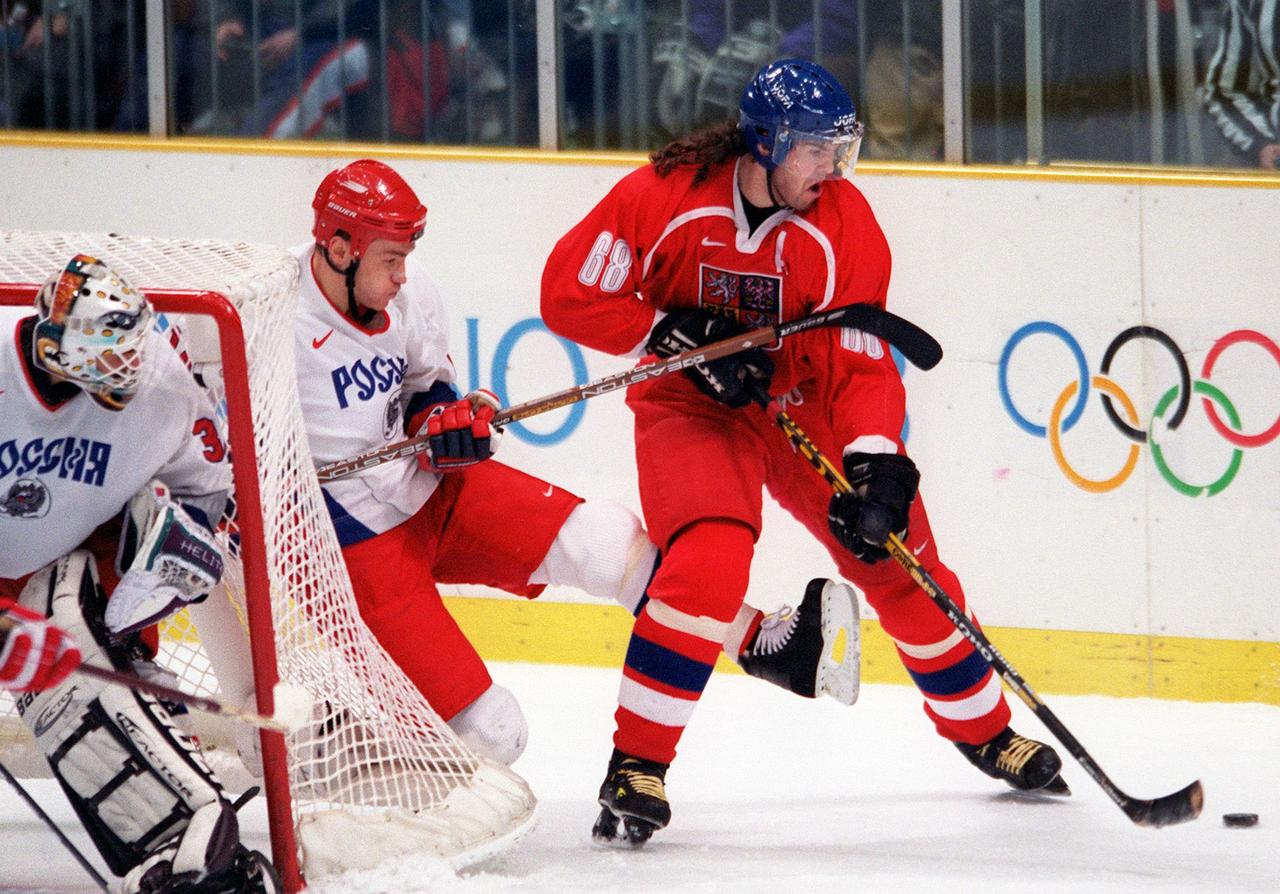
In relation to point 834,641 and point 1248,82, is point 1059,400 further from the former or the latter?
point 834,641

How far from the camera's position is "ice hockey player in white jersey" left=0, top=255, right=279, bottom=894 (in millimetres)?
2227

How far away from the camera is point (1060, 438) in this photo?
Result: 11.8 feet

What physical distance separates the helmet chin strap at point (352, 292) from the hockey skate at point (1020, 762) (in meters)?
1.23

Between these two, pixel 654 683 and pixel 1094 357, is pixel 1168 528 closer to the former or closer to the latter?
pixel 1094 357

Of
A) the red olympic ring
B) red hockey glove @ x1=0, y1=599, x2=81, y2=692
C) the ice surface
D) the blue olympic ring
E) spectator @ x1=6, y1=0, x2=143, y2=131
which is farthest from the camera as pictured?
spectator @ x1=6, y1=0, x2=143, y2=131

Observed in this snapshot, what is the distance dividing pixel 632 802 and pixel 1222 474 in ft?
4.96

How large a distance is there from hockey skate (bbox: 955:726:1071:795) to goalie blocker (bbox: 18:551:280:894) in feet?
4.14

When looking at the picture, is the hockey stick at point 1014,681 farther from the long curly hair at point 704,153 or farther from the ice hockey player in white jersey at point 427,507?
the long curly hair at point 704,153

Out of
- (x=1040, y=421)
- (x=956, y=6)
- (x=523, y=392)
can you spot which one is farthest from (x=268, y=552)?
(x=956, y=6)

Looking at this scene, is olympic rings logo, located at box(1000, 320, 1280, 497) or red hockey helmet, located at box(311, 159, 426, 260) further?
olympic rings logo, located at box(1000, 320, 1280, 497)

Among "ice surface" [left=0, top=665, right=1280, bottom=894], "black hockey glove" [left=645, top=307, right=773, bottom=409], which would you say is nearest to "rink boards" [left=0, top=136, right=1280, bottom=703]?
"ice surface" [left=0, top=665, right=1280, bottom=894]

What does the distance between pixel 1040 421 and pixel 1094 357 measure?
6.5 inches

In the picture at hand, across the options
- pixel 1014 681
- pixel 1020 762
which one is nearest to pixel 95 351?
pixel 1014 681

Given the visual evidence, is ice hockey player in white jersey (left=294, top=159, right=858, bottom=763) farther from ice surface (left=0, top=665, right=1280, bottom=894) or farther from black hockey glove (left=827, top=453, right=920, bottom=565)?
ice surface (left=0, top=665, right=1280, bottom=894)
